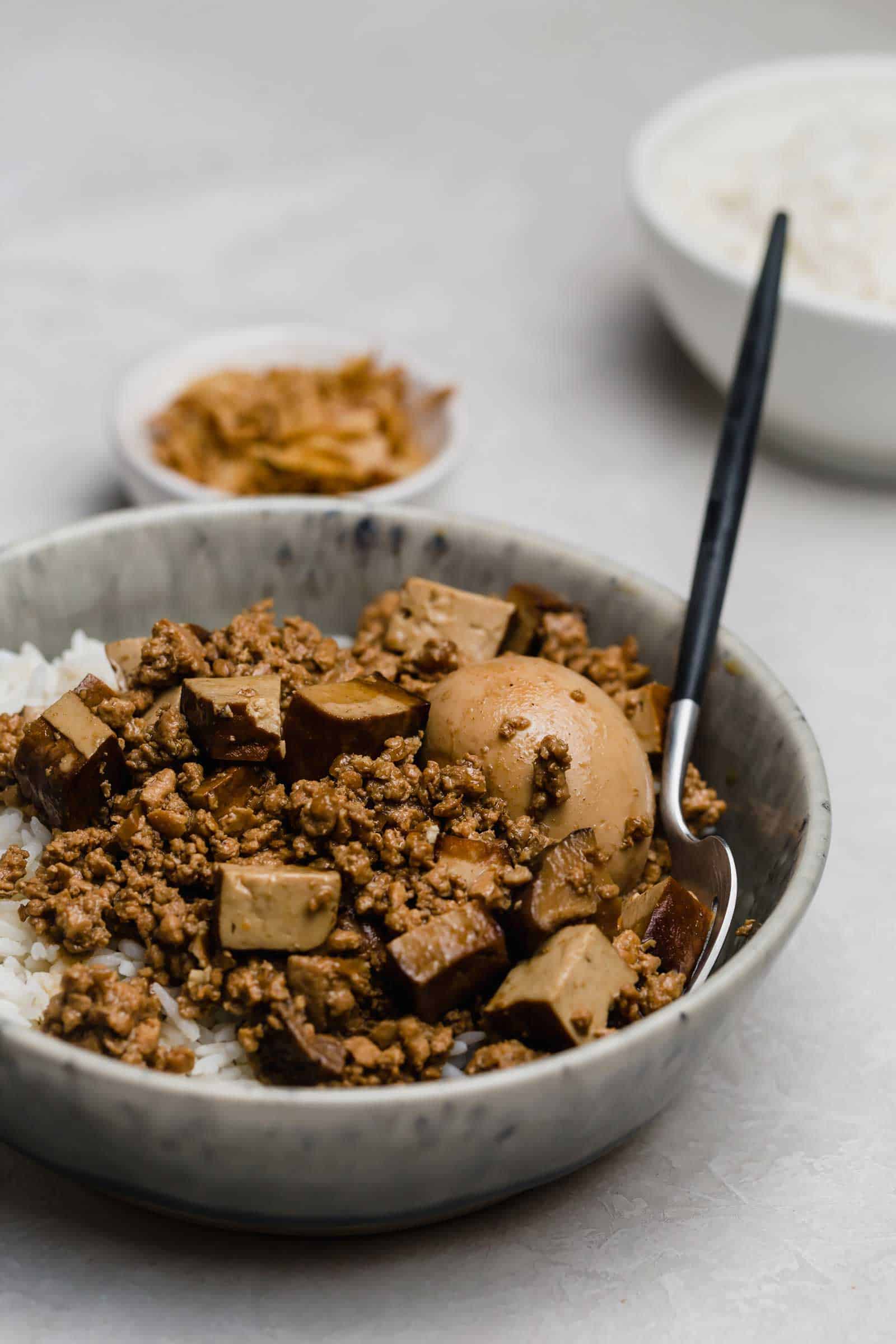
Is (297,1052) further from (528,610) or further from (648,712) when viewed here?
(528,610)

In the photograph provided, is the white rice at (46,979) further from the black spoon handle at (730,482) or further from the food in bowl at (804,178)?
the food in bowl at (804,178)

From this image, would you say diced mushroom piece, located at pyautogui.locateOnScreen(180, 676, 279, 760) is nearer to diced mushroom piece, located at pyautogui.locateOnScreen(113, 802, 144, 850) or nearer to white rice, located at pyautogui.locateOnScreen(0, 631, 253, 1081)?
diced mushroom piece, located at pyautogui.locateOnScreen(113, 802, 144, 850)

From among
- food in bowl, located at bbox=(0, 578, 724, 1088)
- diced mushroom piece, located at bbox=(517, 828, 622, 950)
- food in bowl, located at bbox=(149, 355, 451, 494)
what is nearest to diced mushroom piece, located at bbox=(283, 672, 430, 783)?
food in bowl, located at bbox=(0, 578, 724, 1088)

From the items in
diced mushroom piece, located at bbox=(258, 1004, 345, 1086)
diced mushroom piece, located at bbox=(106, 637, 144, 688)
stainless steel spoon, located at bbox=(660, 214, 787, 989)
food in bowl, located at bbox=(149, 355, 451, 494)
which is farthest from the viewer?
food in bowl, located at bbox=(149, 355, 451, 494)

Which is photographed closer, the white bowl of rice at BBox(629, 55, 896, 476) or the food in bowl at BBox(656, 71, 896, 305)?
the white bowl of rice at BBox(629, 55, 896, 476)

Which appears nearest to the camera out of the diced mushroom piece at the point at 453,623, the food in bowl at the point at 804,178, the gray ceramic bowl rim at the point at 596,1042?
the gray ceramic bowl rim at the point at 596,1042

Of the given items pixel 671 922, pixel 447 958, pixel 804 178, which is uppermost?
pixel 804 178

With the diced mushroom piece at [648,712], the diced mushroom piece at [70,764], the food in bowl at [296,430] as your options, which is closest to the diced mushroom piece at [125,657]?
the diced mushroom piece at [70,764]

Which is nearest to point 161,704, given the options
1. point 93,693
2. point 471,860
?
point 93,693
